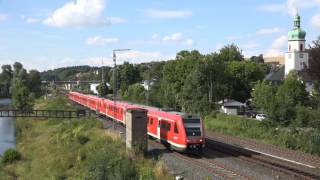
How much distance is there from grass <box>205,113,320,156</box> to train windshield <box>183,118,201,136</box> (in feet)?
25.8

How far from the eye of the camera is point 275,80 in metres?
104

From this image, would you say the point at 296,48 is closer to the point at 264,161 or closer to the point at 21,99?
the point at 21,99

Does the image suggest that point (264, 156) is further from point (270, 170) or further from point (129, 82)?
point (129, 82)

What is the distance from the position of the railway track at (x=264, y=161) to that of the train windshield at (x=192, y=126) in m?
3.05

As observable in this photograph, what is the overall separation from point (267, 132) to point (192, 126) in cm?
1191

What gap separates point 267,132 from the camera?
40.3 metres

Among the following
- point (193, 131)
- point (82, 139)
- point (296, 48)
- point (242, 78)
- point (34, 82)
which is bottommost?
point (82, 139)

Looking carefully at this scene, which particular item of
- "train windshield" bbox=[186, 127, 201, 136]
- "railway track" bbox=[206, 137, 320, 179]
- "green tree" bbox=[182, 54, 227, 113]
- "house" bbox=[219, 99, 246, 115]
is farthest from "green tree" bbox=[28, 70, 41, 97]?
"train windshield" bbox=[186, 127, 201, 136]

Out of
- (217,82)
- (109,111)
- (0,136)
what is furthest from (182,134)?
(0,136)

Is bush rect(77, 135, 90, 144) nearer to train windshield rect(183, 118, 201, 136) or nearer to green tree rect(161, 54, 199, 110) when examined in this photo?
train windshield rect(183, 118, 201, 136)

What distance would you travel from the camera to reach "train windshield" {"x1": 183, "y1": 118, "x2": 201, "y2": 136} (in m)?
30.4

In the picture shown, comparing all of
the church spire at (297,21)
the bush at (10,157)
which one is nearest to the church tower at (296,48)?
the church spire at (297,21)

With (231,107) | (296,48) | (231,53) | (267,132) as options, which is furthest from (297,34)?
(267,132)

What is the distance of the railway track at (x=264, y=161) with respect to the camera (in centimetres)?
2390
